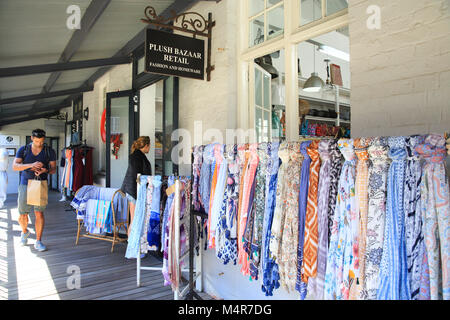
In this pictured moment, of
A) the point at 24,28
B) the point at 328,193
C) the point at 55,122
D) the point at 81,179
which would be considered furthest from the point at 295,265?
the point at 55,122

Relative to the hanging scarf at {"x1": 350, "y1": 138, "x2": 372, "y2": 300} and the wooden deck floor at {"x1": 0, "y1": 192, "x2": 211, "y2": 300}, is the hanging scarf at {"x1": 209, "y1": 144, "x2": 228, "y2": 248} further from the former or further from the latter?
the wooden deck floor at {"x1": 0, "y1": 192, "x2": 211, "y2": 300}

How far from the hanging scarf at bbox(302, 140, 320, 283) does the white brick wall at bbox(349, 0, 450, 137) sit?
0.52 m

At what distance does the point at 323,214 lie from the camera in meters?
1.53

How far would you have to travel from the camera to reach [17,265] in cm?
389

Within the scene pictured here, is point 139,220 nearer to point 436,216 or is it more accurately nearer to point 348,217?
point 348,217

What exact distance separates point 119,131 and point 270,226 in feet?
17.0

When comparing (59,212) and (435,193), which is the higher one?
(435,193)

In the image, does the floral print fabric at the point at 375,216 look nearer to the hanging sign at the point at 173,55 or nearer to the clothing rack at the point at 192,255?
the clothing rack at the point at 192,255

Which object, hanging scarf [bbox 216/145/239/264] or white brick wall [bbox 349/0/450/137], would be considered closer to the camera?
white brick wall [bbox 349/0/450/137]

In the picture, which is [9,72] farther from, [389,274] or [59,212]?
[389,274]

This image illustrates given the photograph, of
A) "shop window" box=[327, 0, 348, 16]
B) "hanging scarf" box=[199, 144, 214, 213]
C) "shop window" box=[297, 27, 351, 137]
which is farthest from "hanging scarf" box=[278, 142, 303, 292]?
"shop window" box=[297, 27, 351, 137]

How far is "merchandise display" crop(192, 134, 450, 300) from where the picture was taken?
1203 millimetres

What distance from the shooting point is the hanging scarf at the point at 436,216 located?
3.74 feet

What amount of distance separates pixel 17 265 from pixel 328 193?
13.7 ft
